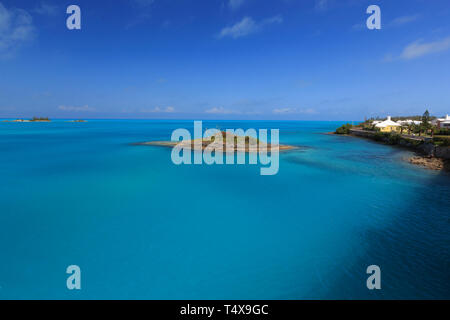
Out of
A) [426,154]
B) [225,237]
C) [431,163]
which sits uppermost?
[426,154]

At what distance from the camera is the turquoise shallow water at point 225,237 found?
6.41 meters

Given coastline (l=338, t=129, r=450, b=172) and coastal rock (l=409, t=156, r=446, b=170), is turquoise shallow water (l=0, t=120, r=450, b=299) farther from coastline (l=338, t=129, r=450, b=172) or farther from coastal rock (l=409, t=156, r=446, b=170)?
coastline (l=338, t=129, r=450, b=172)

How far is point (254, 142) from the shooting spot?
3438 cm

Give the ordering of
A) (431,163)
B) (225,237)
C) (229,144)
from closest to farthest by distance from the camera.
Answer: (225,237), (431,163), (229,144)

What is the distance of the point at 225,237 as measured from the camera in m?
9.26

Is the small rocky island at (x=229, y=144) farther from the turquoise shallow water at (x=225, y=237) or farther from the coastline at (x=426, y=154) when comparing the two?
the coastline at (x=426, y=154)

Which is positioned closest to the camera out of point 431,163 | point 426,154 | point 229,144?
point 431,163

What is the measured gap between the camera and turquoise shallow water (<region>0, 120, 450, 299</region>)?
6410 mm

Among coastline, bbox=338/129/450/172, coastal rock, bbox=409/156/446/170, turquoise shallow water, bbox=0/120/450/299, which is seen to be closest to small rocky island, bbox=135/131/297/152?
turquoise shallow water, bbox=0/120/450/299

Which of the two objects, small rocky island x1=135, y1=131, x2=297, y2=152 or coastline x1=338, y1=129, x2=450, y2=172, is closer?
coastline x1=338, y1=129, x2=450, y2=172

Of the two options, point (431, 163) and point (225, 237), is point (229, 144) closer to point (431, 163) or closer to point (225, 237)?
point (431, 163)

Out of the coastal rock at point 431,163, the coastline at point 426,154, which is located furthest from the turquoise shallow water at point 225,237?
the coastline at point 426,154

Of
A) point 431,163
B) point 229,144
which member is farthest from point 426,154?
point 229,144
